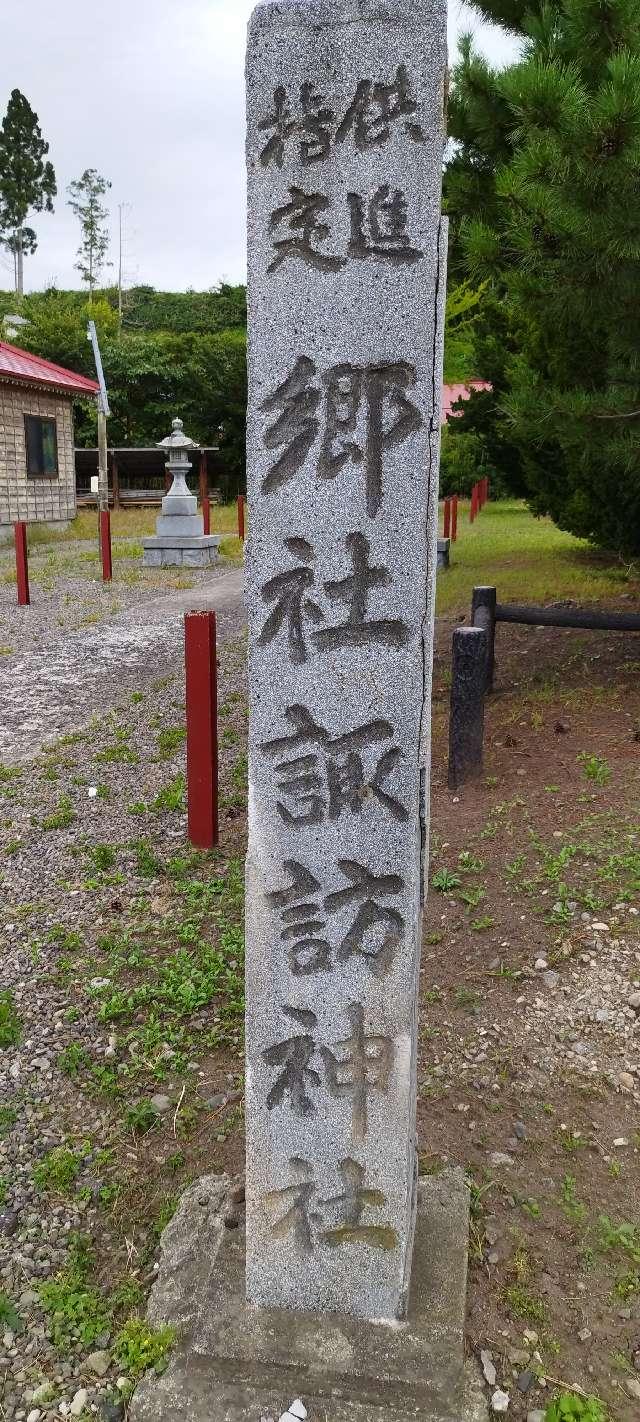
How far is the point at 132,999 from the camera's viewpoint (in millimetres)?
3174

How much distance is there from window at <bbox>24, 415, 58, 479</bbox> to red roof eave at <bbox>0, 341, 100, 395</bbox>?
2.28 ft

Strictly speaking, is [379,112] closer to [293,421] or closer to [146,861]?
[293,421]

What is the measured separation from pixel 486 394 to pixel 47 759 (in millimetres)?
7252

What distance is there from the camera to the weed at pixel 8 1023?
304 cm

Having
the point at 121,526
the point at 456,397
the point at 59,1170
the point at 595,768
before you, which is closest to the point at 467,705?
the point at 595,768

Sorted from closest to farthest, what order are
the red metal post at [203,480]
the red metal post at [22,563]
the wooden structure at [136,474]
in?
the red metal post at [22,563] < the red metal post at [203,480] < the wooden structure at [136,474]

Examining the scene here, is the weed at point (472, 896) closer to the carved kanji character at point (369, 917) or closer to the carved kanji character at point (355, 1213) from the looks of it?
the carved kanji character at point (355, 1213)

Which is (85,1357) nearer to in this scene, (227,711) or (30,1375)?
(30,1375)

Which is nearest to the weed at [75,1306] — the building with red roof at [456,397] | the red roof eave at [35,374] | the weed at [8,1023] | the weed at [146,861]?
the weed at [8,1023]

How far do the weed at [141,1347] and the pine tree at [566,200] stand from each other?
4.10 metres

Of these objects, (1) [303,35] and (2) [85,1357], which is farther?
(2) [85,1357]

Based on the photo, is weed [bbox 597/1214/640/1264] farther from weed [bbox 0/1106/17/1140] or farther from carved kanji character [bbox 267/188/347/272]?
carved kanji character [bbox 267/188/347/272]

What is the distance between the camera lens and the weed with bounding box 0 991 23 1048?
3039 mm

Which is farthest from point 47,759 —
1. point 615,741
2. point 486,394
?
point 486,394
